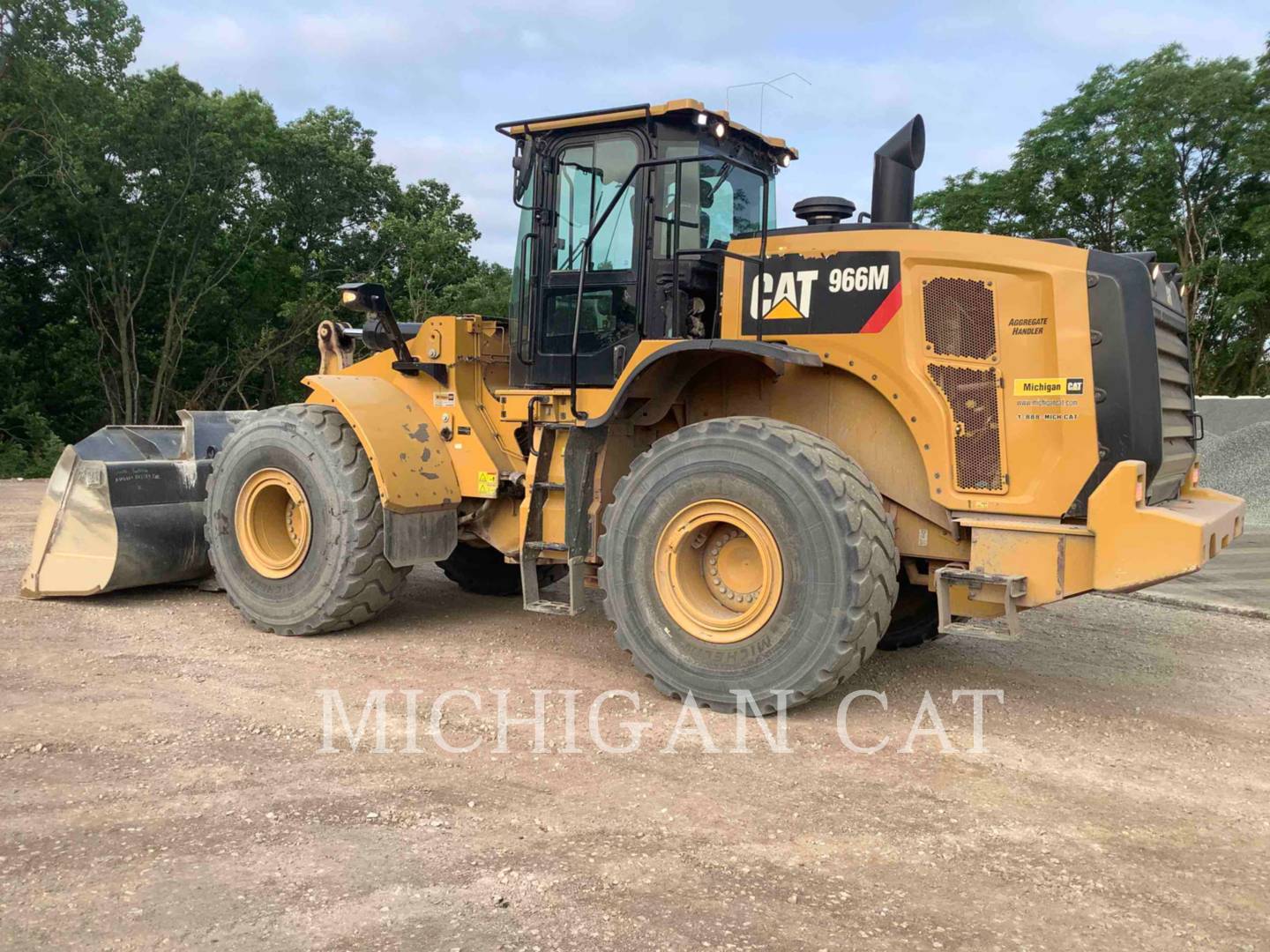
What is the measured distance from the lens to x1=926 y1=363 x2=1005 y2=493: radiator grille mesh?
199 inches

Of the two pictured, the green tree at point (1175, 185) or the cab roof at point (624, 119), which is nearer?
the cab roof at point (624, 119)

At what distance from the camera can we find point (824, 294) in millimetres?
5465

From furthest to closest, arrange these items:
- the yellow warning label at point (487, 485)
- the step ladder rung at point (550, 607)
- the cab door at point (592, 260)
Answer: the yellow warning label at point (487, 485), the cab door at point (592, 260), the step ladder rung at point (550, 607)

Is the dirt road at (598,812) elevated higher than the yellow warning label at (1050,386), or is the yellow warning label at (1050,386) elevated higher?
the yellow warning label at (1050,386)

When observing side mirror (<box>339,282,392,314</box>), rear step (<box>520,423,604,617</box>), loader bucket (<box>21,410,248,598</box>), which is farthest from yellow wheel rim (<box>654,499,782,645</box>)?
loader bucket (<box>21,410,248,598</box>)

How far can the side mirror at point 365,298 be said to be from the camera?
21.5 feet

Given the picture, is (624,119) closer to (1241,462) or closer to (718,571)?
(718,571)

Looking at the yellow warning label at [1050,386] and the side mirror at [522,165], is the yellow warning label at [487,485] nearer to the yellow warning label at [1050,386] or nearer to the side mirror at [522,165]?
the side mirror at [522,165]

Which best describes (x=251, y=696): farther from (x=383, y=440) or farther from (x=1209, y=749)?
(x=1209, y=749)

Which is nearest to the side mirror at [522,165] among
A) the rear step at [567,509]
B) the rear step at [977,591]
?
the rear step at [567,509]

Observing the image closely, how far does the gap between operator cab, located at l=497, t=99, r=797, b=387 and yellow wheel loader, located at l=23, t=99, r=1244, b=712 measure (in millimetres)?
19

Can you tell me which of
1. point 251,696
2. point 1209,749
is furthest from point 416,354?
point 1209,749

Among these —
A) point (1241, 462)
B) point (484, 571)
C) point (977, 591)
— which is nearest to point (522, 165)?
point (484, 571)

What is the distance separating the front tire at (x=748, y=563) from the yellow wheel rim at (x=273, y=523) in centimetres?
218
